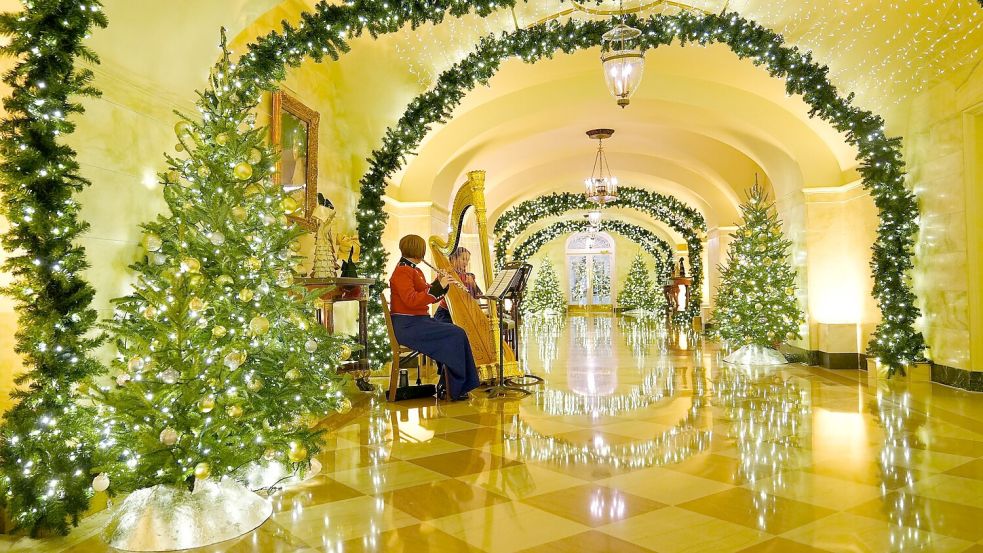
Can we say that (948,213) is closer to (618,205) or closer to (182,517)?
(182,517)

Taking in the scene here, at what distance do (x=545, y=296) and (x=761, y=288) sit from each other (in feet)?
61.9

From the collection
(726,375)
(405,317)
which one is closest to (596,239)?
(726,375)

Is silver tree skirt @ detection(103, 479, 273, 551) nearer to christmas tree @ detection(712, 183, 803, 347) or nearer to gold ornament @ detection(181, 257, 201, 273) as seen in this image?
gold ornament @ detection(181, 257, 201, 273)

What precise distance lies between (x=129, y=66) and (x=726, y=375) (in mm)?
6464

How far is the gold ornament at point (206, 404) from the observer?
2750 millimetres

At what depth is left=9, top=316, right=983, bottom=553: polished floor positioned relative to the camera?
2588mm

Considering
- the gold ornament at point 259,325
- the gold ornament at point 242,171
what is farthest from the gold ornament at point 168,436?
the gold ornament at point 242,171

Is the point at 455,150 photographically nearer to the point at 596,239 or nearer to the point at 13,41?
the point at 13,41

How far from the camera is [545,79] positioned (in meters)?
8.74

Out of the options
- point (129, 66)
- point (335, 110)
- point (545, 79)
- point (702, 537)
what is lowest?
point (702, 537)

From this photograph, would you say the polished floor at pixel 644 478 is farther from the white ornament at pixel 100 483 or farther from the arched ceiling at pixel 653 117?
the arched ceiling at pixel 653 117

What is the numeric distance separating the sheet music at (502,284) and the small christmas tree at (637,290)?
23828 mm

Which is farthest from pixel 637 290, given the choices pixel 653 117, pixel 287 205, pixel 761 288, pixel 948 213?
pixel 287 205

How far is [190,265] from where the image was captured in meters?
2.80
